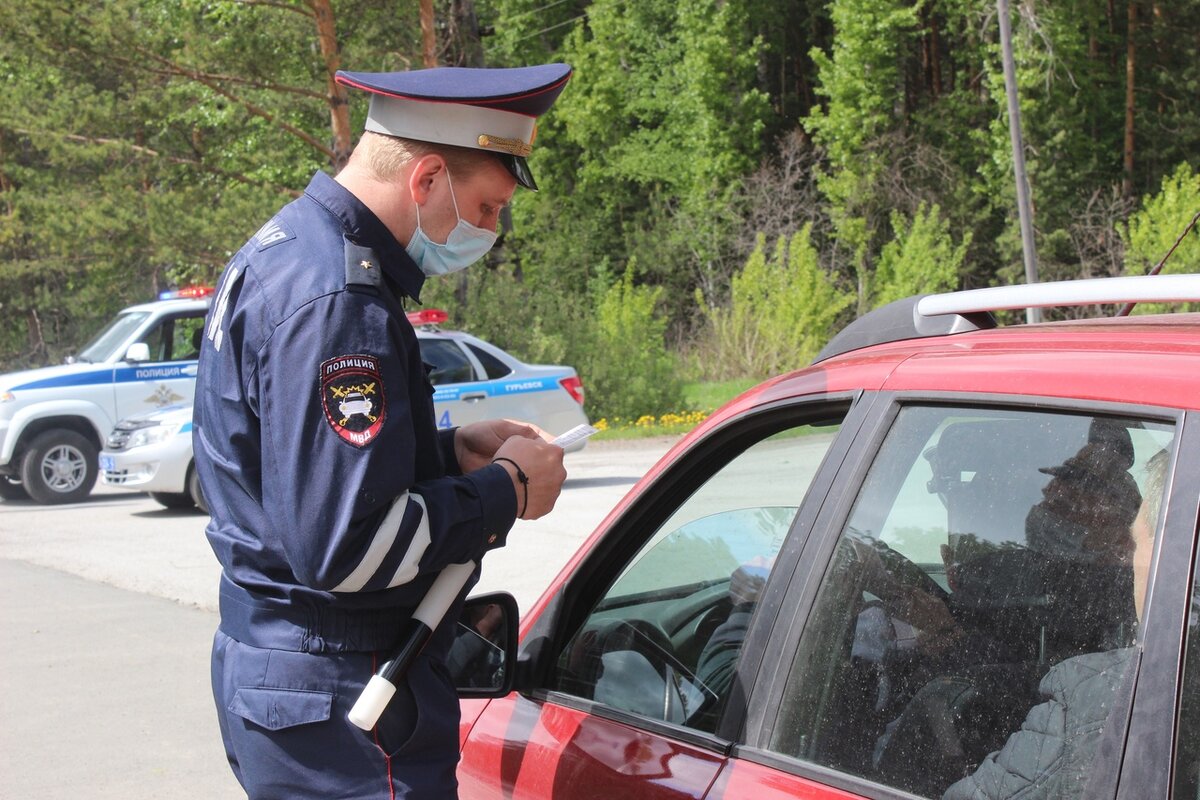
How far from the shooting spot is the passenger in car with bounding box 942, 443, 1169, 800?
1.45m

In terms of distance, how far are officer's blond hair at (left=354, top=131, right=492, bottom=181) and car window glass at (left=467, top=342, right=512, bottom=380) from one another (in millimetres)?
11400

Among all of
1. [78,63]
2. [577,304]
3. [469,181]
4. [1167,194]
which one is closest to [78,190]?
[78,63]

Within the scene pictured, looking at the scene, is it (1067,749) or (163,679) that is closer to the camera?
(1067,749)

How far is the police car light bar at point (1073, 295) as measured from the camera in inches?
65.4

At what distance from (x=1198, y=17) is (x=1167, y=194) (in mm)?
9013

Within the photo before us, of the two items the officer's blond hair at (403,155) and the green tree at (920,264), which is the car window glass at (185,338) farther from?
the green tree at (920,264)

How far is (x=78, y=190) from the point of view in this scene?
2178 cm

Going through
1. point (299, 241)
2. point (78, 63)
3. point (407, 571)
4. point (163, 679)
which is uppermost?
point (78, 63)

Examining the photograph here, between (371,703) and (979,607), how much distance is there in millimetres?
881

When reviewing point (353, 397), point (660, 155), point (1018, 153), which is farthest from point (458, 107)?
point (660, 155)

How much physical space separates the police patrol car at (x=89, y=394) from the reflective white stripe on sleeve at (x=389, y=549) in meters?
11.9

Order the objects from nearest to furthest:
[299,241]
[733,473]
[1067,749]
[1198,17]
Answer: [1067,749], [299,241], [733,473], [1198,17]

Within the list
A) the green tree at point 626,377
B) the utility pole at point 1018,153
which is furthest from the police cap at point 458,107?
the green tree at point 626,377

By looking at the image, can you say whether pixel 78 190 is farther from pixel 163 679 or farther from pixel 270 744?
pixel 270 744
